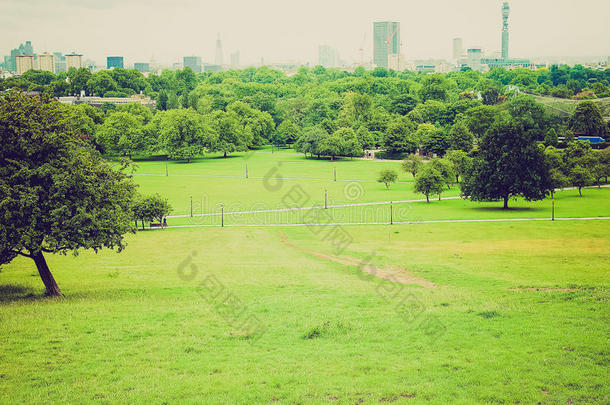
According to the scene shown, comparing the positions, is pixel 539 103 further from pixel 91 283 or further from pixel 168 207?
pixel 91 283

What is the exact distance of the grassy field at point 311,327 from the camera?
502 inches

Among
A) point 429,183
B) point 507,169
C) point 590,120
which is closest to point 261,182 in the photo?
point 429,183

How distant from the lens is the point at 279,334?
16938mm

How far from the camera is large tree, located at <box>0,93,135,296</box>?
68.4ft

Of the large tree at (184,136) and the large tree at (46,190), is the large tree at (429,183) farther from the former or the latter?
the large tree at (184,136)

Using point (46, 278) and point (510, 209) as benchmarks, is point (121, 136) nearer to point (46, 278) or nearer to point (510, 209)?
point (510, 209)

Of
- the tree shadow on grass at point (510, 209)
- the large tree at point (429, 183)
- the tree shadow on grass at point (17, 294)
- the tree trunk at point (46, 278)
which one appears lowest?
the tree shadow on grass at point (510, 209)

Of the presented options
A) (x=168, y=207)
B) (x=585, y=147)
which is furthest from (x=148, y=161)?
(x=585, y=147)

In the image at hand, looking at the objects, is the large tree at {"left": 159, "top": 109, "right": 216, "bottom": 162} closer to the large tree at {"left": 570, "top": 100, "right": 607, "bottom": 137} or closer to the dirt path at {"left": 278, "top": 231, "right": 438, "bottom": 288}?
the large tree at {"left": 570, "top": 100, "right": 607, "bottom": 137}

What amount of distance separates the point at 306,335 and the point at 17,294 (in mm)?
13036

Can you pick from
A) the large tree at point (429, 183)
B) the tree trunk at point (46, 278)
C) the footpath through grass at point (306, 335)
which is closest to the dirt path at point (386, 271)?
the footpath through grass at point (306, 335)

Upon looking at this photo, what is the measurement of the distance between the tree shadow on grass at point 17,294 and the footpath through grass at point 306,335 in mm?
106

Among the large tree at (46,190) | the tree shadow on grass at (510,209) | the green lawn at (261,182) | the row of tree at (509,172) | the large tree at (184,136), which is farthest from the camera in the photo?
the large tree at (184,136)

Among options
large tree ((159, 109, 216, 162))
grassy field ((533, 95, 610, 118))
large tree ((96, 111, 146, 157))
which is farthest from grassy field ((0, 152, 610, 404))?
grassy field ((533, 95, 610, 118))
